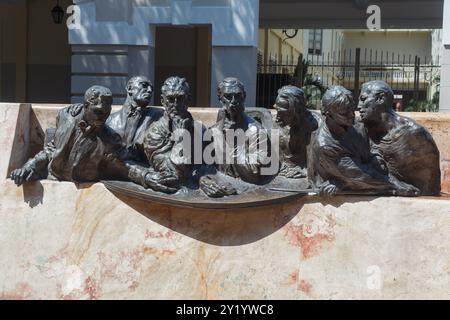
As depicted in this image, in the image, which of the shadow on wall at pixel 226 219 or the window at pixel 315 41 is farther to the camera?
the window at pixel 315 41

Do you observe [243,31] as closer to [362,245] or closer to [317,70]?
[362,245]

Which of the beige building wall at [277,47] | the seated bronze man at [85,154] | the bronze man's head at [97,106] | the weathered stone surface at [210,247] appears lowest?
the weathered stone surface at [210,247]

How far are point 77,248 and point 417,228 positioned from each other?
1.94m

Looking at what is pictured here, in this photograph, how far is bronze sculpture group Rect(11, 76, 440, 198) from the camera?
3955mm

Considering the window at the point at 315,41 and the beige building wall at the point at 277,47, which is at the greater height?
the window at the point at 315,41

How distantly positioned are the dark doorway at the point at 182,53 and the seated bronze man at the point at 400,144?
468 inches

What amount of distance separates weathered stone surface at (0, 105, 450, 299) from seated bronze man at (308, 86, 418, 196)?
0.09m

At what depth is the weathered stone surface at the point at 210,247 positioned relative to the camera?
3885mm

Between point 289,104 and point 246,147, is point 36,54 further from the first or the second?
point 289,104

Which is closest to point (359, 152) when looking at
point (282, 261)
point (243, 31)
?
point (282, 261)

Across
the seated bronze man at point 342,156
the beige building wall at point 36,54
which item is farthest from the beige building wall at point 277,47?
the seated bronze man at point 342,156

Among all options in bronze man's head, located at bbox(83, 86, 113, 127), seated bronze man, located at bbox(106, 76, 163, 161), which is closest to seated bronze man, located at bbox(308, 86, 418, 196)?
seated bronze man, located at bbox(106, 76, 163, 161)

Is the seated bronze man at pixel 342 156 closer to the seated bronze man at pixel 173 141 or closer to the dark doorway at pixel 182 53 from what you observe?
the seated bronze man at pixel 173 141

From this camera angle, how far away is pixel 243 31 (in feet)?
34.2
